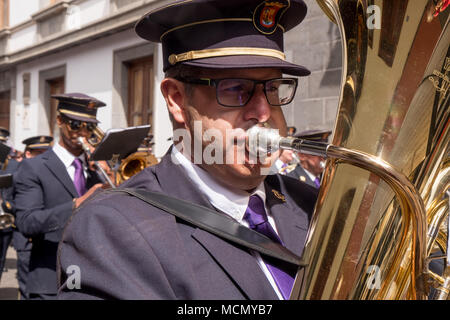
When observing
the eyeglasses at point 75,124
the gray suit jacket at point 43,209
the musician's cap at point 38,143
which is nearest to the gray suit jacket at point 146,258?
the gray suit jacket at point 43,209

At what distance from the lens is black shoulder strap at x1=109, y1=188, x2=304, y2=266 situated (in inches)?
48.5

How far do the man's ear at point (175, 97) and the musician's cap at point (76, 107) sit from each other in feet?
8.61

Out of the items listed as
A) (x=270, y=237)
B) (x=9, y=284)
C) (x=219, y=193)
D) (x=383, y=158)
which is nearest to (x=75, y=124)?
(x=219, y=193)

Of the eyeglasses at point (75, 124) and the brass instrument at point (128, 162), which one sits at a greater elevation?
the eyeglasses at point (75, 124)

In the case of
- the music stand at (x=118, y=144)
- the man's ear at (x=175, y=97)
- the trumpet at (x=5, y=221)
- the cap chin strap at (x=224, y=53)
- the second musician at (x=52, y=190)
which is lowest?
the trumpet at (x=5, y=221)

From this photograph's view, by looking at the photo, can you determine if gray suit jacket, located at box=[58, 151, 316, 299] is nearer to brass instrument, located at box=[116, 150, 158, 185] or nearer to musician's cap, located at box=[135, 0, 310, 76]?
musician's cap, located at box=[135, 0, 310, 76]

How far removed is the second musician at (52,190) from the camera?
10.3 feet

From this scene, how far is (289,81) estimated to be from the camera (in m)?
1.46

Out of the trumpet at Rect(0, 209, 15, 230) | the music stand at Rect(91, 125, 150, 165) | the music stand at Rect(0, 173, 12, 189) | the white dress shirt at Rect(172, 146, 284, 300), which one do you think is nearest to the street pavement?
the trumpet at Rect(0, 209, 15, 230)

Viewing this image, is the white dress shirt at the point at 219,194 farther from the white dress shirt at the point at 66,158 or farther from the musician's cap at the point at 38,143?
the musician's cap at the point at 38,143

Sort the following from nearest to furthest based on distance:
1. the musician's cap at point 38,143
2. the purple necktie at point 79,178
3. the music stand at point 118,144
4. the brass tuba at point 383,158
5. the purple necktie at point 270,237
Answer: the brass tuba at point 383,158 < the purple necktie at point 270,237 < the music stand at point 118,144 < the purple necktie at point 79,178 < the musician's cap at point 38,143

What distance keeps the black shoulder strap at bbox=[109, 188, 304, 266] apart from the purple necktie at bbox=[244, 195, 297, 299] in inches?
1.5

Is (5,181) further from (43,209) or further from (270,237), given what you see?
(270,237)
